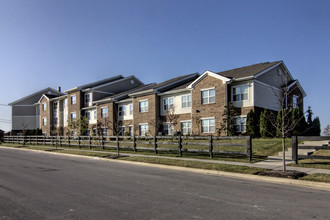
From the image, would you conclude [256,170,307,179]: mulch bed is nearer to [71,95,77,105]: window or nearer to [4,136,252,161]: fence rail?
[4,136,252,161]: fence rail

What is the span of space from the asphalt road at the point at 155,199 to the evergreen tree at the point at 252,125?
599 inches

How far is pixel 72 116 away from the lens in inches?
1855

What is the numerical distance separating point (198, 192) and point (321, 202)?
9.98 feet

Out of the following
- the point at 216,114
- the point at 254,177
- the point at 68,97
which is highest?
the point at 68,97

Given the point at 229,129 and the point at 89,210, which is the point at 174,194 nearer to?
the point at 89,210

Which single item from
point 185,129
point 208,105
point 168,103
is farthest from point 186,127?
point 208,105

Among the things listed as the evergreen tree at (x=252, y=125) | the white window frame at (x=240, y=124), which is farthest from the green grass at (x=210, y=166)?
the white window frame at (x=240, y=124)

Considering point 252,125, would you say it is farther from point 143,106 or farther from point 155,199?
point 155,199

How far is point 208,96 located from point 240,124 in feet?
14.2

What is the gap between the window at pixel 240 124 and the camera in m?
25.9

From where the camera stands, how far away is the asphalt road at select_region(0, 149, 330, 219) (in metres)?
5.64

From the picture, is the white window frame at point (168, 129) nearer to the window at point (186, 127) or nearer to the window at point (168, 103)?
the window at point (186, 127)

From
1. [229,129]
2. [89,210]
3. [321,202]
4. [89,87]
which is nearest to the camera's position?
[89,210]

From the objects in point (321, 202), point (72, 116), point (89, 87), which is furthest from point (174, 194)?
point (72, 116)
